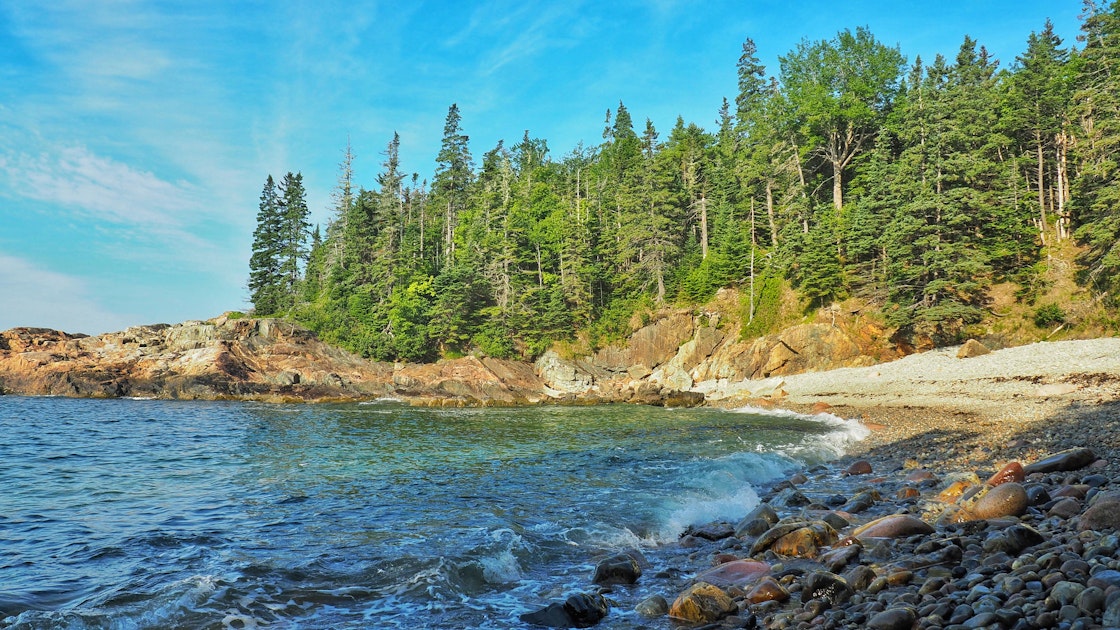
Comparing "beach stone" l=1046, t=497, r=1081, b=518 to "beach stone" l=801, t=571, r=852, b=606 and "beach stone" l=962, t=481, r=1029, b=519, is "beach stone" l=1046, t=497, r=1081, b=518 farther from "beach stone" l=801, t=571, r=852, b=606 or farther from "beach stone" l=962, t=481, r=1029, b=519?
"beach stone" l=801, t=571, r=852, b=606

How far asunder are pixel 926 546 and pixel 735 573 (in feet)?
7.24

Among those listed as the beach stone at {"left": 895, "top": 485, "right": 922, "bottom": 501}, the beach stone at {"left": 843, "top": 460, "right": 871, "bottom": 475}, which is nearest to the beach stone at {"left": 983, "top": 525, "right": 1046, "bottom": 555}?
the beach stone at {"left": 895, "top": 485, "right": 922, "bottom": 501}

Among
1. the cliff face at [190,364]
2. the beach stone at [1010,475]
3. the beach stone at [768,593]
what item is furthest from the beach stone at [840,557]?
the cliff face at [190,364]

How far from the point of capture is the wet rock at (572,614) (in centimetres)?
620

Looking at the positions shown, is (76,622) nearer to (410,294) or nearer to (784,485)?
(784,485)

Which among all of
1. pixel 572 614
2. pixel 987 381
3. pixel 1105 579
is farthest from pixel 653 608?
pixel 987 381

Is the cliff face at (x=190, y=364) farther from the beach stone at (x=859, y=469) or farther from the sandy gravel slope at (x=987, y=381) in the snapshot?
the beach stone at (x=859, y=469)

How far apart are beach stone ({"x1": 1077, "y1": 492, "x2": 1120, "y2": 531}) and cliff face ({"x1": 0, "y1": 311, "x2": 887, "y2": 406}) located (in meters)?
34.3

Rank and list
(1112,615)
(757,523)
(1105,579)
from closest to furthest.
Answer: (1112,615) < (1105,579) < (757,523)

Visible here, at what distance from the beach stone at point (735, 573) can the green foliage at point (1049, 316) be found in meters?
33.1

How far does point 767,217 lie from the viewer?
2025 inches

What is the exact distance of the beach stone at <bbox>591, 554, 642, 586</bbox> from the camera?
296 inches

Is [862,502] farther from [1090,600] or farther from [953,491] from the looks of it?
[1090,600]

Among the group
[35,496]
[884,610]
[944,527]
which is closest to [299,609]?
[884,610]
